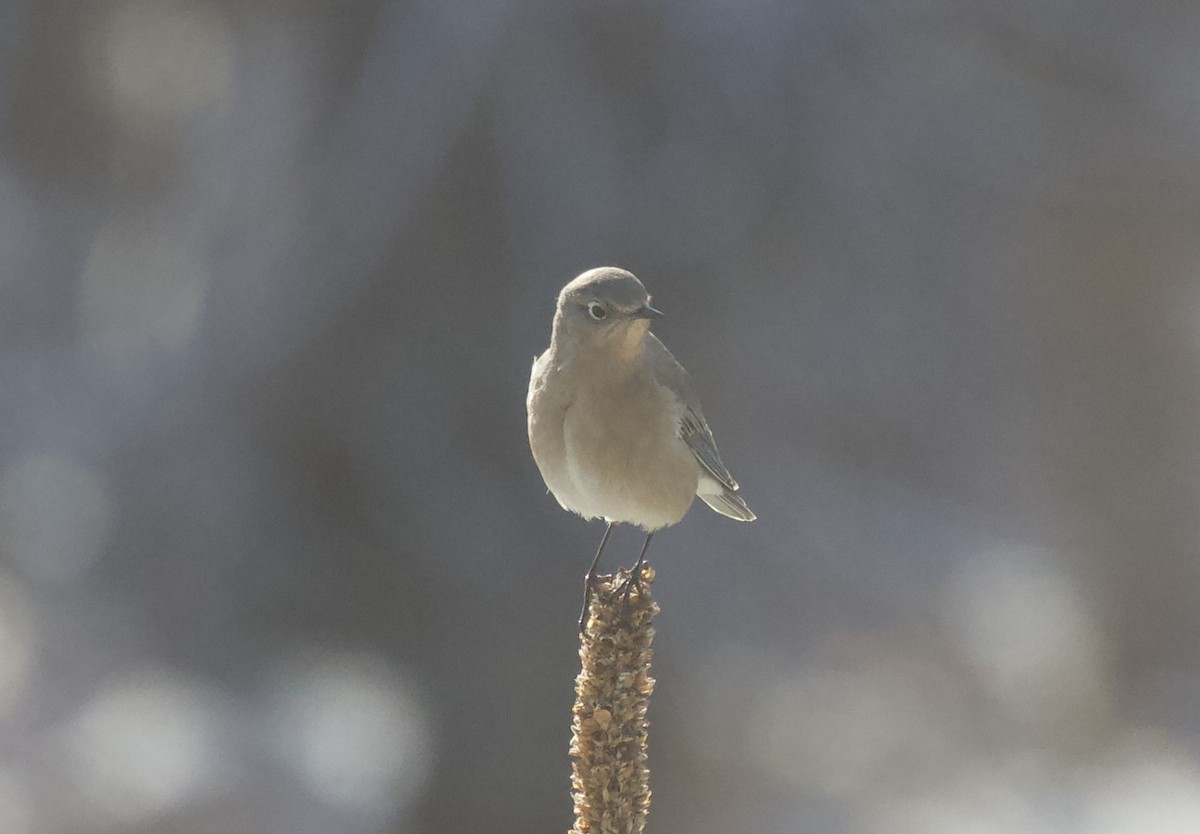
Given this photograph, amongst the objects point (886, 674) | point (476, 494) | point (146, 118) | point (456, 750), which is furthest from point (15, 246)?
point (886, 674)

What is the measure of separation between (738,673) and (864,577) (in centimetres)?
89

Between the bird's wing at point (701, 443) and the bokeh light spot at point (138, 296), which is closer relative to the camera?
the bird's wing at point (701, 443)

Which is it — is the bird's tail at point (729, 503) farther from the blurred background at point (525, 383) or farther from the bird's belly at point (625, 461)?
the blurred background at point (525, 383)

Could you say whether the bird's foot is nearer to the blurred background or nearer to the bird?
the bird

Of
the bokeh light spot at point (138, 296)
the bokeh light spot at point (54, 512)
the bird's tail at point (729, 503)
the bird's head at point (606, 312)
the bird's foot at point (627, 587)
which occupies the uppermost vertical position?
the bokeh light spot at point (138, 296)

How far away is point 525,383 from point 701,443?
4125 mm

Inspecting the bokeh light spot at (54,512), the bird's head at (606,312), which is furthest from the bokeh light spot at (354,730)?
the bird's head at (606,312)

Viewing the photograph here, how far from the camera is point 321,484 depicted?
7.16m

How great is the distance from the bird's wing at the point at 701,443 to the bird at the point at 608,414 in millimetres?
77

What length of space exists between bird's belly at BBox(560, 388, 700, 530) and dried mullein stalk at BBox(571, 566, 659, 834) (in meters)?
0.68

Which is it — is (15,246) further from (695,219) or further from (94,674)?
(695,219)

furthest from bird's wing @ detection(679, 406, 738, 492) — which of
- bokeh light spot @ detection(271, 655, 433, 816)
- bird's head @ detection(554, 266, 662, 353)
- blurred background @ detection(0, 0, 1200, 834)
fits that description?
bokeh light spot @ detection(271, 655, 433, 816)

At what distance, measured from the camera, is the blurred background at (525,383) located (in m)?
6.52

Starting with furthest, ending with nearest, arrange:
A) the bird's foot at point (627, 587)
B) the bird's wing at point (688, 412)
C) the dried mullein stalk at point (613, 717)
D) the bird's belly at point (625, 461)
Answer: the bird's wing at point (688, 412)
the bird's belly at point (625, 461)
the bird's foot at point (627, 587)
the dried mullein stalk at point (613, 717)
